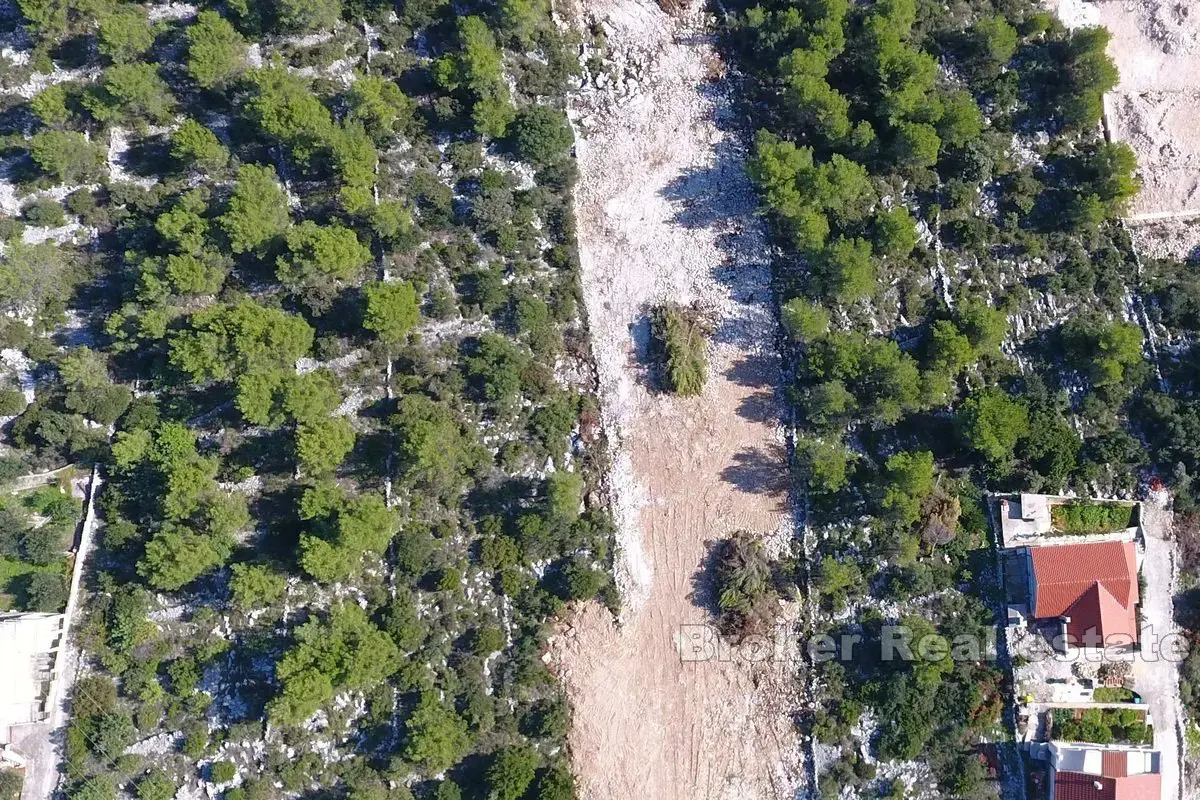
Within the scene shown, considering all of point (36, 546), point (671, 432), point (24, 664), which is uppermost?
point (671, 432)

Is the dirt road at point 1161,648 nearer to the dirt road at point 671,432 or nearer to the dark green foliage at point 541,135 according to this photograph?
the dirt road at point 671,432

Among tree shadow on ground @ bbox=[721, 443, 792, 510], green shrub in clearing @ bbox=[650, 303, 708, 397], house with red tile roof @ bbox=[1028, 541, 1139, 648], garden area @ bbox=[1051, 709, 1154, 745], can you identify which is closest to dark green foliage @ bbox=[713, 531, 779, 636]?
tree shadow on ground @ bbox=[721, 443, 792, 510]

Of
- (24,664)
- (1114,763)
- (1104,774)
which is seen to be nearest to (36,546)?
(24,664)

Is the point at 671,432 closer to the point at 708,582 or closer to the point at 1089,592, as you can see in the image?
the point at 708,582

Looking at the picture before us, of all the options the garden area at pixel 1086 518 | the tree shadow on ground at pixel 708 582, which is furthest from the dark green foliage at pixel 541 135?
the garden area at pixel 1086 518

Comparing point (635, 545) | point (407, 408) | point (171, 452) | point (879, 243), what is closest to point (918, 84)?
point (879, 243)

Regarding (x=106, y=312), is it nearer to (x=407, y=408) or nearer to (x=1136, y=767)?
(x=407, y=408)

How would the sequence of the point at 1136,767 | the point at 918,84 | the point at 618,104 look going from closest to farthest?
the point at 1136,767 < the point at 918,84 < the point at 618,104
